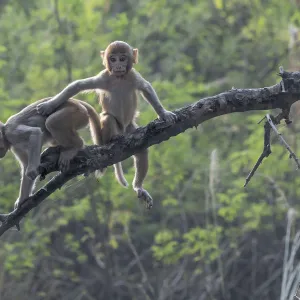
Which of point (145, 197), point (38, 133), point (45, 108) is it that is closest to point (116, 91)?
point (45, 108)

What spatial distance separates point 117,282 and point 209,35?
623 cm

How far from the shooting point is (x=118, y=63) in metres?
5.65

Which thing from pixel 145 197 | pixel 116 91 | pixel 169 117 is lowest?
pixel 145 197

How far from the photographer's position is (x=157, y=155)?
11.8 m

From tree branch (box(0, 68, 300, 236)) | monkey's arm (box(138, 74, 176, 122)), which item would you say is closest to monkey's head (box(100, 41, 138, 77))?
monkey's arm (box(138, 74, 176, 122))

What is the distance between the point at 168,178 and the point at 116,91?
Result: 6.16 meters

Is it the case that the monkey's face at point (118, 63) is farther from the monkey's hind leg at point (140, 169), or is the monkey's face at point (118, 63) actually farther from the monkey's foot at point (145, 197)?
the monkey's foot at point (145, 197)

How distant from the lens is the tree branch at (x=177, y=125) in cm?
482

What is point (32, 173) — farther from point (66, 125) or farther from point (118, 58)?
point (118, 58)

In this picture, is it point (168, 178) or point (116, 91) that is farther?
point (168, 178)

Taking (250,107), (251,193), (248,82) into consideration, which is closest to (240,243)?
(251,193)

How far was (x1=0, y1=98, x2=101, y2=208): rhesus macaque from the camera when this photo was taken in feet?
17.4

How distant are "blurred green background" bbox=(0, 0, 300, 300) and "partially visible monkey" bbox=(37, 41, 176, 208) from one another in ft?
15.7

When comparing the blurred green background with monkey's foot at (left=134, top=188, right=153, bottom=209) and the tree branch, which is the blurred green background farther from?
the tree branch
